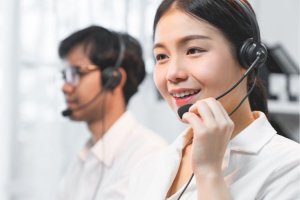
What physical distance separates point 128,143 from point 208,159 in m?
0.69

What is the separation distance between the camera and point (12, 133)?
1.58m

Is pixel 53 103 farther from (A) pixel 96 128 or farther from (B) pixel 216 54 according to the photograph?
(B) pixel 216 54

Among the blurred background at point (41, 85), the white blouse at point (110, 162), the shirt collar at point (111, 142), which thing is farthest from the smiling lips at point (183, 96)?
the blurred background at point (41, 85)

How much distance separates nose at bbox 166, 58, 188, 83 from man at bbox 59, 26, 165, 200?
0.56 metres

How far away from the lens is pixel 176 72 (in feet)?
2.69

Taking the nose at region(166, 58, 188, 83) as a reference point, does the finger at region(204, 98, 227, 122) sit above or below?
below

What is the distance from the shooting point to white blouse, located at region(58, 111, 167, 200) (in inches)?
52.7

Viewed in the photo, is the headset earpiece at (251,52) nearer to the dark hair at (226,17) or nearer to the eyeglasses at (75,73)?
the dark hair at (226,17)

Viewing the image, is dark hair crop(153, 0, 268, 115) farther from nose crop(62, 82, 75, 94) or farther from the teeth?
nose crop(62, 82, 75, 94)

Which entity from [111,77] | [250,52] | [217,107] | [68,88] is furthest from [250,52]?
[68,88]

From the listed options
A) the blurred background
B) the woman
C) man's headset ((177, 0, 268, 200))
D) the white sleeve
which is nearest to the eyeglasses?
the blurred background

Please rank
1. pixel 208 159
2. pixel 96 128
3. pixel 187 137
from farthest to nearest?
1. pixel 96 128
2. pixel 187 137
3. pixel 208 159

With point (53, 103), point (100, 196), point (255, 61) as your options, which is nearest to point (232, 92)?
point (255, 61)

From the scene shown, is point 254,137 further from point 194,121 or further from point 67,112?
point 67,112
